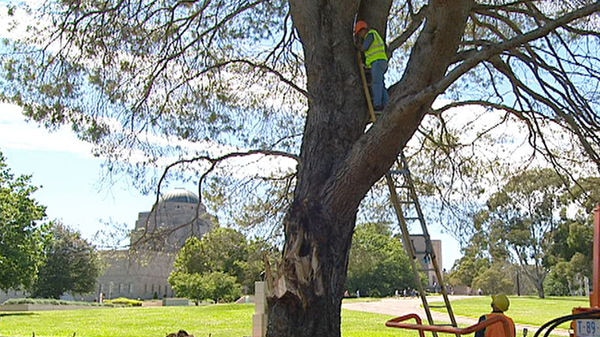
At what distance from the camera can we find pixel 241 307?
3250 centimetres

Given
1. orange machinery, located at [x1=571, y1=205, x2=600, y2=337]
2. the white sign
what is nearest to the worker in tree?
orange machinery, located at [x1=571, y1=205, x2=600, y2=337]

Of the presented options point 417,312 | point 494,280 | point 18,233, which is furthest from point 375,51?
point 494,280

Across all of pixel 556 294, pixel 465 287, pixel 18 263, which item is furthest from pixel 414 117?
pixel 465 287

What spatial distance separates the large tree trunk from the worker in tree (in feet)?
0.51

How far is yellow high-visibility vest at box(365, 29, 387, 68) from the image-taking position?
257 inches

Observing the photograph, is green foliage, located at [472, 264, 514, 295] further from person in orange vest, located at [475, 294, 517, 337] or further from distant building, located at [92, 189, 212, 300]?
person in orange vest, located at [475, 294, 517, 337]

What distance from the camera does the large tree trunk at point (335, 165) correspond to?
558 centimetres

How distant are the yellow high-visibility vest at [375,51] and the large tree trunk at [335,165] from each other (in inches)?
7.0

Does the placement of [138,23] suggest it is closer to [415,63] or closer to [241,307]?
[415,63]

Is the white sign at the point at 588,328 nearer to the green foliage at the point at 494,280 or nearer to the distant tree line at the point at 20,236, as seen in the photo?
the distant tree line at the point at 20,236

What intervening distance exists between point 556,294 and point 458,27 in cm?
5925

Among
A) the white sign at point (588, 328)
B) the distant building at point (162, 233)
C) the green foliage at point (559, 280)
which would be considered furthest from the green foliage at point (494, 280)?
the white sign at point (588, 328)

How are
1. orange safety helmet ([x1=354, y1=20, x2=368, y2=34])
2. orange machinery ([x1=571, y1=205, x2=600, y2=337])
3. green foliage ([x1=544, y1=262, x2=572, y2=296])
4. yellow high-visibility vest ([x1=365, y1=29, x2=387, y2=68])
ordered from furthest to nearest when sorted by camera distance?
green foliage ([x1=544, y1=262, x2=572, y2=296]) → orange safety helmet ([x1=354, y1=20, x2=368, y2=34]) → yellow high-visibility vest ([x1=365, y1=29, x2=387, y2=68]) → orange machinery ([x1=571, y1=205, x2=600, y2=337])

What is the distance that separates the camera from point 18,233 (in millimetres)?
33781
